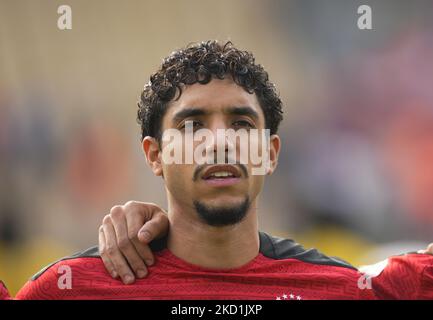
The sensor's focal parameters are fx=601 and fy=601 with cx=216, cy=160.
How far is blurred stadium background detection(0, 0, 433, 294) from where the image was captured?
4.38 m

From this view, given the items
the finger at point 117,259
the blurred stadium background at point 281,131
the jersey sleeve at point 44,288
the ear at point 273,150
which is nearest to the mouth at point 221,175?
the ear at point 273,150

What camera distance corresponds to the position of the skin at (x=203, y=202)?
2086mm

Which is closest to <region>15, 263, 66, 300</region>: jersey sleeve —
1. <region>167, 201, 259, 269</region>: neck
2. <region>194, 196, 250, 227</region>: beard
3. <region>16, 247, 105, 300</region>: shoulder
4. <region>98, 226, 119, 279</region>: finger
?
<region>16, 247, 105, 300</region>: shoulder

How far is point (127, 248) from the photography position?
2213 millimetres

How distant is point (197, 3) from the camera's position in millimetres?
4652

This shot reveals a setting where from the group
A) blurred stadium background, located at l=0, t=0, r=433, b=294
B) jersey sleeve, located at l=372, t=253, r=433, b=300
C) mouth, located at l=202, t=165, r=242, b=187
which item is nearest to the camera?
mouth, located at l=202, t=165, r=242, b=187

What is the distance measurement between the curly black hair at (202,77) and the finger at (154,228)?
31 cm

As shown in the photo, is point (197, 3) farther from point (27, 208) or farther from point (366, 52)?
point (27, 208)

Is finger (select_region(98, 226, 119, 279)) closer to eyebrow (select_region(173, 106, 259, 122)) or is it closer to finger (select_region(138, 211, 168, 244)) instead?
finger (select_region(138, 211, 168, 244))

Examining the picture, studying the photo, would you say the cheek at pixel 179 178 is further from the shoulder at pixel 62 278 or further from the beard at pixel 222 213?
the shoulder at pixel 62 278

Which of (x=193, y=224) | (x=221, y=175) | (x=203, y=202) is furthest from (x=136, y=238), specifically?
(x=221, y=175)

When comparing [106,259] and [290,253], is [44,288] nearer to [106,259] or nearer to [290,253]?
[106,259]

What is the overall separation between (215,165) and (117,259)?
1.68ft

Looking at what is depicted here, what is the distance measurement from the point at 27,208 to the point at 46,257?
38 centimetres
